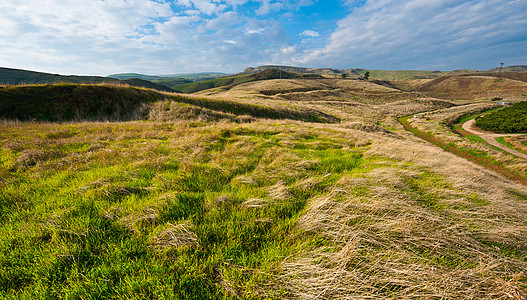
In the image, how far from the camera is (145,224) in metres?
2.66

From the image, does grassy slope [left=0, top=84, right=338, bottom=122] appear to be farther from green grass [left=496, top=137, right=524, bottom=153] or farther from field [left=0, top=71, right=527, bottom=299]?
green grass [left=496, top=137, right=524, bottom=153]

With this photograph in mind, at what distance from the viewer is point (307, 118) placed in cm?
2922

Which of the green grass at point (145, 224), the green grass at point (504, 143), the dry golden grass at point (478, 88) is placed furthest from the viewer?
the dry golden grass at point (478, 88)

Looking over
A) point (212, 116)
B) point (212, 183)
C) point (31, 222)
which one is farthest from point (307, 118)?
point (31, 222)

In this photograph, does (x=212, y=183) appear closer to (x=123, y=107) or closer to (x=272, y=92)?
(x=123, y=107)

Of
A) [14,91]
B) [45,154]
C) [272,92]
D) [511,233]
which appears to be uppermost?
[272,92]

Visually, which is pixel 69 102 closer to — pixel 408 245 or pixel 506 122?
pixel 408 245

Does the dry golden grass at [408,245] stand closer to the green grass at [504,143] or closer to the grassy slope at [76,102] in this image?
the grassy slope at [76,102]

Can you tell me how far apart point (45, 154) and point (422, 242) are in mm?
9230

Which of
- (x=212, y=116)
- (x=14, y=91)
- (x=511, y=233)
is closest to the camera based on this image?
(x=511, y=233)

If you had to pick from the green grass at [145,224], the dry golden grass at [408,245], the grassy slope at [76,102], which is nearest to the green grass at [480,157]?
the dry golden grass at [408,245]

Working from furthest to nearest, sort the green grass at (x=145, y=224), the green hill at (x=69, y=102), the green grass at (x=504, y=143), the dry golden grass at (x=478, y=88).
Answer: the dry golden grass at (x=478, y=88)
the green grass at (x=504, y=143)
the green hill at (x=69, y=102)
the green grass at (x=145, y=224)

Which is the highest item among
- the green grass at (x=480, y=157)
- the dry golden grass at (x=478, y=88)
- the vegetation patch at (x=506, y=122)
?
the dry golden grass at (x=478, y=88)

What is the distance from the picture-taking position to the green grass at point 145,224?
187cm
